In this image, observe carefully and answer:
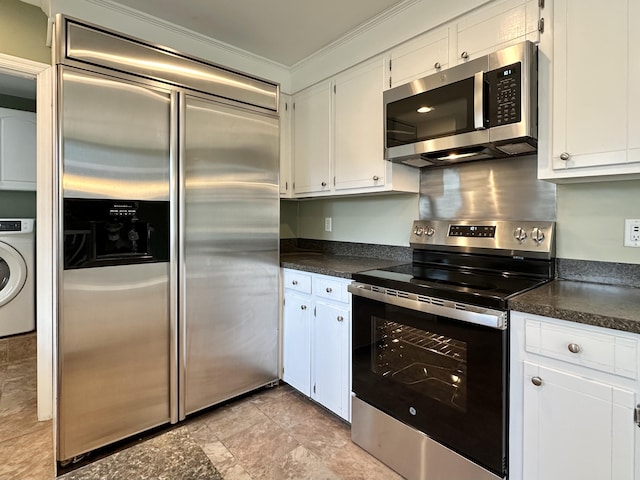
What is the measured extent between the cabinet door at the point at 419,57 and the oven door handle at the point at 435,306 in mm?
Result: 1174

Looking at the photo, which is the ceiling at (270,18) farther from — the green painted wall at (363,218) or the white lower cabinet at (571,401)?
the white lower cabinet at (571,401)

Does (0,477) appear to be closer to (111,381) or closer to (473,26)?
(111,381)

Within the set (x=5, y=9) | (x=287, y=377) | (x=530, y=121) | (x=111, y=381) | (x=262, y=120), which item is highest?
(x=5, y=9)

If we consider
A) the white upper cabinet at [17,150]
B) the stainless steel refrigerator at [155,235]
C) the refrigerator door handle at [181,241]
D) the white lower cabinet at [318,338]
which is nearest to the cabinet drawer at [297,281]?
the white lower cabinet at [318,338]

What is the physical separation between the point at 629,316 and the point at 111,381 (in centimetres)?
212

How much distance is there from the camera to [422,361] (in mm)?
1537

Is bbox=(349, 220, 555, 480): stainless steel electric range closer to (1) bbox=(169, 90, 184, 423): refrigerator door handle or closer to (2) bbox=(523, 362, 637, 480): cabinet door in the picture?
(2) bbox=(523, 362, 637, 480): cabinet door

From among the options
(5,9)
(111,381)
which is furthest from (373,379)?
(5,9)

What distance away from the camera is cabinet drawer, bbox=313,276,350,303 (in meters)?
1.92

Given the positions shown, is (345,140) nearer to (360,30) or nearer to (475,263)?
(360,30)

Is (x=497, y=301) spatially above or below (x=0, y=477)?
above

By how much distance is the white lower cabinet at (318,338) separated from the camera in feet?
6.36

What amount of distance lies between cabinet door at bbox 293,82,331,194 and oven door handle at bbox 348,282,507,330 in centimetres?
98

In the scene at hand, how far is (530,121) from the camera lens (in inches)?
57.5
